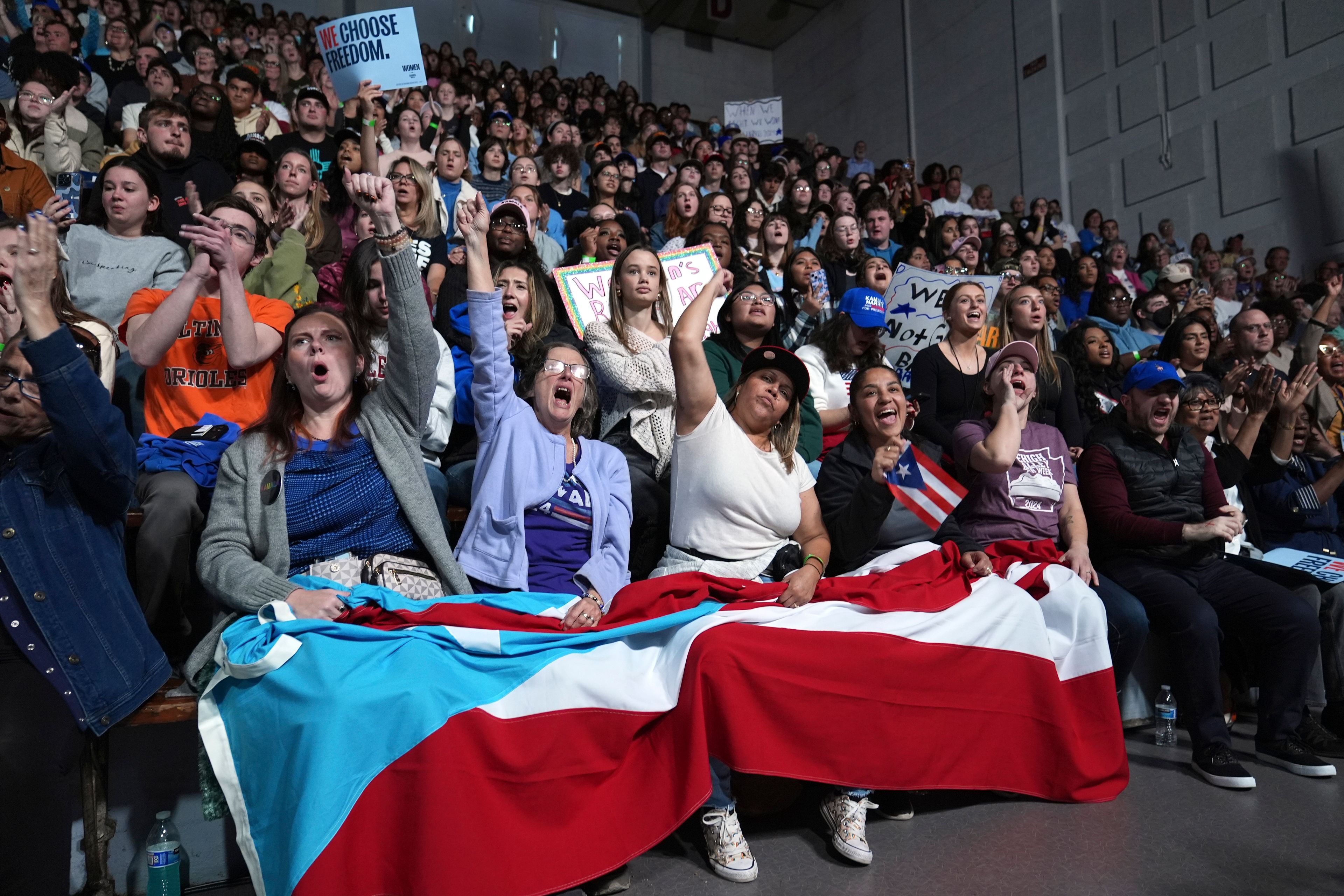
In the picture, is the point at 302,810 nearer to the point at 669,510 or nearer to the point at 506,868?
the point at 506,868

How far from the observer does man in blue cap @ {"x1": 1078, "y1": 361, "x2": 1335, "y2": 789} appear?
3.21 meters

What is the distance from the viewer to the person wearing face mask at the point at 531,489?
2.77 metres

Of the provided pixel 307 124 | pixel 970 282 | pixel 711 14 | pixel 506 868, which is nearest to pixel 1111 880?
pixel 506 868

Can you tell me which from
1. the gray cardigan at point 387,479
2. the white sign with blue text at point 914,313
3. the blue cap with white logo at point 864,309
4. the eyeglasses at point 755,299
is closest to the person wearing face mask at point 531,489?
the gray cardigan at point 387,479

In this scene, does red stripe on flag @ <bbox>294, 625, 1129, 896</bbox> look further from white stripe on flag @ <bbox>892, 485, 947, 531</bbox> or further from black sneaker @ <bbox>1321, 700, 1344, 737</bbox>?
black sneaker @ <bbox>1321, 700, 1344, 737</bbox>

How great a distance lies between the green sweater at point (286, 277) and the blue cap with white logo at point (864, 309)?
241 centimetres

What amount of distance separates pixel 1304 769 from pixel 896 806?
154cm

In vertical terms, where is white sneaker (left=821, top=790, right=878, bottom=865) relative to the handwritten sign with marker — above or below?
below

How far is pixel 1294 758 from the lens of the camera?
3.17m

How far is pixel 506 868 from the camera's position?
6.64 feet

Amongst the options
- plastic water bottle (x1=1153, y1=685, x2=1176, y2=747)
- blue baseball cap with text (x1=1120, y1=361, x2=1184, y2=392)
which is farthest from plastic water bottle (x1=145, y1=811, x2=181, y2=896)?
blue baseball cap with text (x1=1120, y1=361, x2=1184, y2=392)

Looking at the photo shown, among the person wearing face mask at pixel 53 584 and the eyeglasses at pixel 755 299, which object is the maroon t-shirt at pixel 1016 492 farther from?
the person wearing face mask at pixel 53 584

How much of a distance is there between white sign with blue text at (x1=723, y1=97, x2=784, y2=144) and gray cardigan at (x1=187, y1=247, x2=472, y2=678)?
30.5 ft

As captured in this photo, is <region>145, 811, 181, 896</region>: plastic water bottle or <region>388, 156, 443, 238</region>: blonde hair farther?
<region>388, 156, 443, 238</region>: blonde hair
